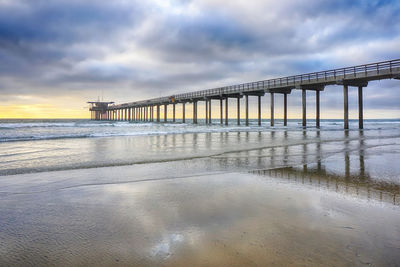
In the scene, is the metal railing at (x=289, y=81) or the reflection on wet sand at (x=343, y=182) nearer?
the reflection on wet sand at (x=343, y=182)

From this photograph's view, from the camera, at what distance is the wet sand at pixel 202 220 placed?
1.82 m

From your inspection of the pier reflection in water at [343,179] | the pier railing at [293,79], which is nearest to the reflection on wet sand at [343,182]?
the pier reflection in water at [343,179]

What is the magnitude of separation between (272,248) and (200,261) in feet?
2.09

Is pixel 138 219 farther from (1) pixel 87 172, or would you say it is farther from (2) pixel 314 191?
(1) pixel 87 172

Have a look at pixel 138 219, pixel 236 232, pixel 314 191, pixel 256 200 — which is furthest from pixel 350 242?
pixel 138 219

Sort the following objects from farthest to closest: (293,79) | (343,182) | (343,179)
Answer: (293,79) < (343,179) < (343,182)

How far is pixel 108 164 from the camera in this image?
6090 mm

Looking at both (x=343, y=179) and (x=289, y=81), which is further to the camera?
(x=289, y=81)

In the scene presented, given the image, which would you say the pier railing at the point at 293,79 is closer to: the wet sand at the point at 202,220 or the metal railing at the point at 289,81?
the metal railing at the point at 289,81

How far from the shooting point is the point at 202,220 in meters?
2.50

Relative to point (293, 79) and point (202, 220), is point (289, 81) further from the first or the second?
point (202, 220)

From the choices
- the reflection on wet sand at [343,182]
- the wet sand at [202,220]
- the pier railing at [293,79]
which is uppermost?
the pier railing at [293,79]

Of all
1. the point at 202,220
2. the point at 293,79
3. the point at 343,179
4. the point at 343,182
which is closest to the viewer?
the point at 202,220

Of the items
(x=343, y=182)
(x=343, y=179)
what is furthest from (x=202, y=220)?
(x=343, y=179)
